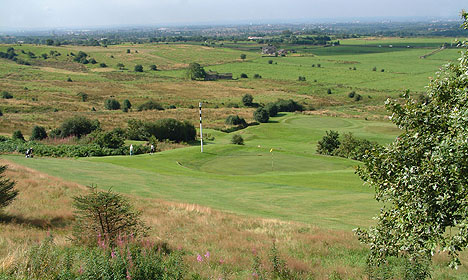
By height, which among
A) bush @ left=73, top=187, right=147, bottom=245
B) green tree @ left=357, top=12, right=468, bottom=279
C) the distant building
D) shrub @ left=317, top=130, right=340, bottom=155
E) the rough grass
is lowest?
the distant building

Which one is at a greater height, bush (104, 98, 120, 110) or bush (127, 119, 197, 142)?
bush (127, 119, 197, 142)

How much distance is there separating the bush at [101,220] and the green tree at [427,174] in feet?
20.6

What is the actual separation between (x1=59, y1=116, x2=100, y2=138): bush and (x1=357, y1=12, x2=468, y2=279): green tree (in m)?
46.4

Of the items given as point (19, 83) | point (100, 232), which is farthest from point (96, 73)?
point (100, 232)

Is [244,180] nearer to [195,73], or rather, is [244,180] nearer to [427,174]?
[427,174]

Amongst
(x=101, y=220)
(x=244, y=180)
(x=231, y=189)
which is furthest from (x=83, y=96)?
Result: (x=101, y=220)

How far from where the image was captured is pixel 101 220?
11.9 m

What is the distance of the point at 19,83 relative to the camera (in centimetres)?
12675

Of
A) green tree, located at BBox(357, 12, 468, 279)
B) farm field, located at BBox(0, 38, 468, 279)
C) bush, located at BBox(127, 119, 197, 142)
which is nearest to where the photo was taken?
green tree, located at BBox(357, 12, 468, 279)

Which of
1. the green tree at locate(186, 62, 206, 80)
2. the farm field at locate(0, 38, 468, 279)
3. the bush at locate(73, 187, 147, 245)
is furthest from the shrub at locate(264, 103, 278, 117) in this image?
the bush at locate(73, 187, 147, 245)

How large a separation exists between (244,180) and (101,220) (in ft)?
54.3

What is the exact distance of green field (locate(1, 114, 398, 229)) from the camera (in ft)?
66.5

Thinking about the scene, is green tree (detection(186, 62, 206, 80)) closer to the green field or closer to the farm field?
the farm field

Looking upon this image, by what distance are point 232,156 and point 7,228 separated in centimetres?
2608
